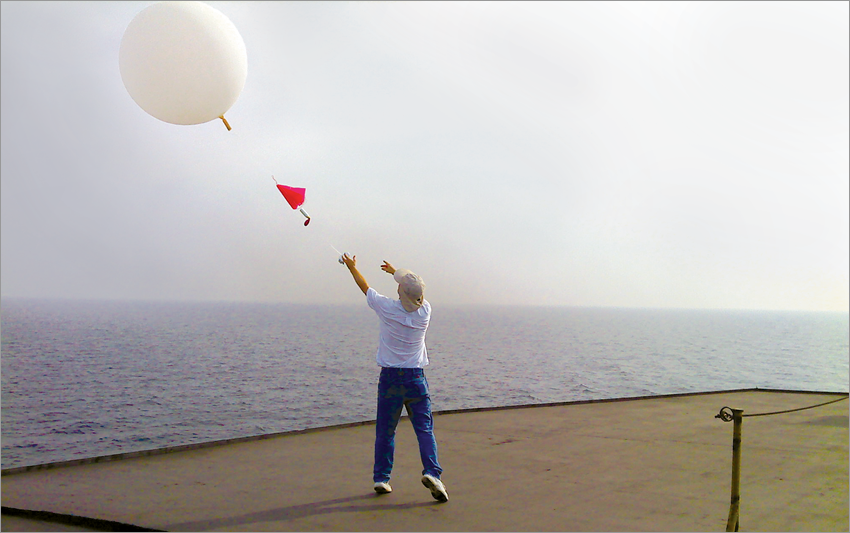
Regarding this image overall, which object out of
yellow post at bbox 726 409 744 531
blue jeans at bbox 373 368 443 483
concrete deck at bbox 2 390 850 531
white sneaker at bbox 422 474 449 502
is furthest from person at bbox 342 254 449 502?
yellow post at bbox 726 409 744 531

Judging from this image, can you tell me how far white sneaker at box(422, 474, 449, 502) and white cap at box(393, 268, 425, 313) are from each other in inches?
52.2

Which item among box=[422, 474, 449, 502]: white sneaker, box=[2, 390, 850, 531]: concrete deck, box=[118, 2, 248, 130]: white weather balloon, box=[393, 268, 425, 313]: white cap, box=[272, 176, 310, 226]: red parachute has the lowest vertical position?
box=[2, 390, 850, 531]: concrete deck

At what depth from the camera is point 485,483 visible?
5.77m

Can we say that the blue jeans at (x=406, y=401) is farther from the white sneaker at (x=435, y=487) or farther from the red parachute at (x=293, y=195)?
the red parachute at (x=293, y=195)

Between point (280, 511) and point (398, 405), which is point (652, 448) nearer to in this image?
point (398, 405)

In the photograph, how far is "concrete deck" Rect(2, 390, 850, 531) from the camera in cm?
471

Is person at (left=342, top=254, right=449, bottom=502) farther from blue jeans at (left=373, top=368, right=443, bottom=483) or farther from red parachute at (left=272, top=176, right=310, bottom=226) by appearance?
red parachute at (left=272, top=176, right=310, bottom=226)

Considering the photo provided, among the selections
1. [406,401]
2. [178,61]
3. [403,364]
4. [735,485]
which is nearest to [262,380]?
[178,61]

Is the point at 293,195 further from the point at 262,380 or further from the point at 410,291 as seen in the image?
the point at 262,380

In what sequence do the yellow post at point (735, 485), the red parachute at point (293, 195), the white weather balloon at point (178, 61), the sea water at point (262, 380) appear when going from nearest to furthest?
the yellow post at point (735, 485) → the white weather balloon at point (178, 61) → the red parachute at point (293, 195) → the sea water at point (262, 380)

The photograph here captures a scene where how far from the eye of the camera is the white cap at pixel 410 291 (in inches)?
207

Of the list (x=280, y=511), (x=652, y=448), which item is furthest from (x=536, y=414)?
(x=280, y=511)

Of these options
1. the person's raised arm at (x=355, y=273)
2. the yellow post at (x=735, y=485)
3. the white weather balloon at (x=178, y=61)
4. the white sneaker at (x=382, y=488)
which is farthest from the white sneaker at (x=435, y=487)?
the white weather balloon at (x=178, y=61)

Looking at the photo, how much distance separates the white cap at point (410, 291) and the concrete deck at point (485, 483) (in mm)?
1575
